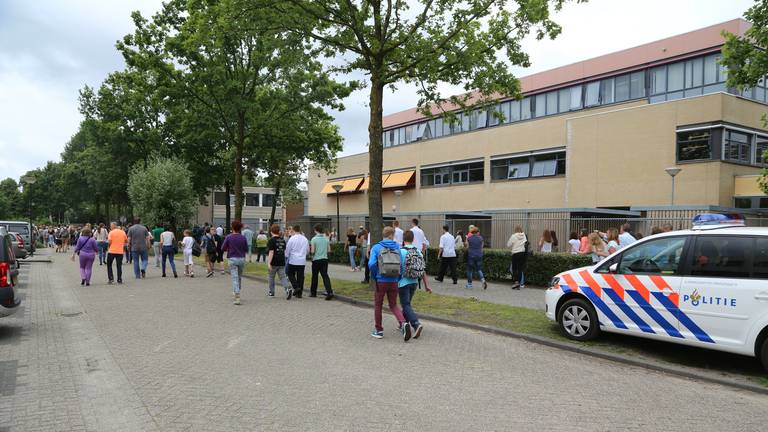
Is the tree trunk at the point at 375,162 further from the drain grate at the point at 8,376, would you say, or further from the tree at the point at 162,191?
the tree at the point at 162,191

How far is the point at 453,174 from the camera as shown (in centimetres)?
3347

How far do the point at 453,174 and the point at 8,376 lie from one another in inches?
1158

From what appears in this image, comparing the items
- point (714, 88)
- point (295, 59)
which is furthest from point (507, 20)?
point (714, 88)

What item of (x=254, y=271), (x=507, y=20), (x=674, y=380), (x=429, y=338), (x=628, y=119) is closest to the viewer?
(x=674, y=380)

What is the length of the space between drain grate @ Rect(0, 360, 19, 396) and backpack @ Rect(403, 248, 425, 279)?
4.98m

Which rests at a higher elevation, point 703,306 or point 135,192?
point 135,192

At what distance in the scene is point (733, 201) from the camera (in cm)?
2142

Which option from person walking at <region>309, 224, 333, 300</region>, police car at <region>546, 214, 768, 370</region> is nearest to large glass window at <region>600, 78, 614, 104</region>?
person walking at <region>309, 224, 333, 300</region>

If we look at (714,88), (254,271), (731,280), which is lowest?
(254,271)

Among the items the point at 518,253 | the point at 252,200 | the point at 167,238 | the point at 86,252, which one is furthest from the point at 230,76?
the point at 252,200

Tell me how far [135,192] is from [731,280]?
1241 inches

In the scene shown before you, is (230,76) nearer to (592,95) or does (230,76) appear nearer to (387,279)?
(387,279)

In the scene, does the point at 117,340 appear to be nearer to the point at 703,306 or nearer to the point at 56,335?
the point at 56,335

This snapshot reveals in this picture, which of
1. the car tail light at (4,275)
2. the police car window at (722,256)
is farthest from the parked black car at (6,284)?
the police car window at (722,256)
